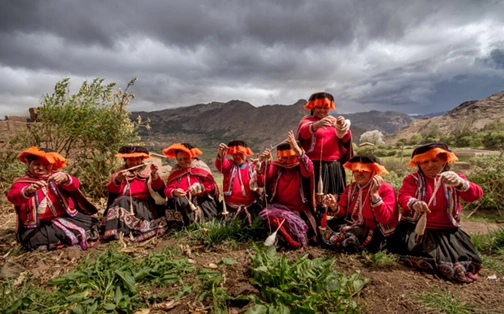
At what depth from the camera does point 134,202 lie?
4.31 m

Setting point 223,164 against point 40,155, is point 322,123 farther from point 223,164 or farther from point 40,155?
point 40,155

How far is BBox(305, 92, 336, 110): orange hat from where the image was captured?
393cm

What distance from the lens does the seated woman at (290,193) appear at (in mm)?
3627

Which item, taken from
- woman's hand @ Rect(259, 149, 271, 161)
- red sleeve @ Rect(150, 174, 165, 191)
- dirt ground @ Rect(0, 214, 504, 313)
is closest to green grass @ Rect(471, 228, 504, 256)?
dirt ground @ Rect(0, 214, 504, 313)

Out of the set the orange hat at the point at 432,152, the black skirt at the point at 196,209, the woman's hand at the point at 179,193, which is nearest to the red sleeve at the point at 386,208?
the orange hat at the point at 432,152

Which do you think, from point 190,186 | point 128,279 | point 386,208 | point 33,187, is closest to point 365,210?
point 386,208

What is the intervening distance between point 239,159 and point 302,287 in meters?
2.38

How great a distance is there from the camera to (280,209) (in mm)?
3844

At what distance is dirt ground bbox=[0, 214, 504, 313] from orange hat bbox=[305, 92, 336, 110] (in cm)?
207

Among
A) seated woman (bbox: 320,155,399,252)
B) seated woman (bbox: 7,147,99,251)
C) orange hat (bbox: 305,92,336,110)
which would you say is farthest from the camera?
orange hat (bbox: 305,92,336,110)

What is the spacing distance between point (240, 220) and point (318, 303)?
206 cm

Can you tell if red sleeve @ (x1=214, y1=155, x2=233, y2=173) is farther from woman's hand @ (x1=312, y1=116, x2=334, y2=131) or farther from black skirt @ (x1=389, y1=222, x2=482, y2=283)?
black skirt @ (x1=389, y1=222, x2=482, y2=283)

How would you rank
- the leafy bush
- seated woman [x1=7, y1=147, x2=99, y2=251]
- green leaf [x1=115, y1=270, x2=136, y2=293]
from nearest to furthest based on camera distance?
green leaf [x1=115, y1=270, x2=136, y2=293], seated woman [x1=7, y1=147, x2=99, y2=251], the leafy bush

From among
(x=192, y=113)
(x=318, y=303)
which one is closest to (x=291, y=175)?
(x=318, y=303)
